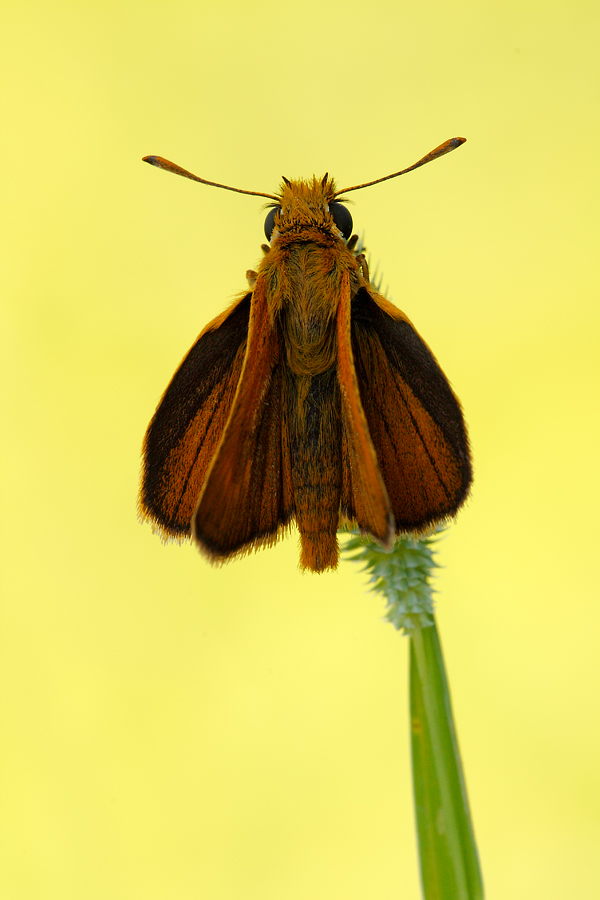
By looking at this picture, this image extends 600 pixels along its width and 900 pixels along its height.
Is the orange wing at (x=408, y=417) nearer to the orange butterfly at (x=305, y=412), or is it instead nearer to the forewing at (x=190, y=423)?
the orange butterfly at (x=305, y=412)

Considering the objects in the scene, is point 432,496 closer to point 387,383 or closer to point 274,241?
point 387,383

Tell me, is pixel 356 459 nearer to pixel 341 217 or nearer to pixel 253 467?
pixel 253 467

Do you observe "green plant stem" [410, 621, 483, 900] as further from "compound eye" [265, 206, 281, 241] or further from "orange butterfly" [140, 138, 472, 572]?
"compound eye" [265, 206, 281, 241]

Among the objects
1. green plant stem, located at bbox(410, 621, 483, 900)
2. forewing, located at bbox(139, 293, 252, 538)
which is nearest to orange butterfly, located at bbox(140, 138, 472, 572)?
forewing, located at bbox(139, 293, 252, 538)

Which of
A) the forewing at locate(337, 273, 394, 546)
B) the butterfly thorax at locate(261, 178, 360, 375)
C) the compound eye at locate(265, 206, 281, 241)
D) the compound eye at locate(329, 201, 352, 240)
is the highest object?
the compound eye at locate(265, 206, 281, 241)

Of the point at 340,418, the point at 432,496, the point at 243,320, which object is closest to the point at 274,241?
the point at 243,320

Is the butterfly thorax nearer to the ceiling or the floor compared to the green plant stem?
nearer to the ceiling

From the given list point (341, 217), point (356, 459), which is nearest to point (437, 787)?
point (356, 459)
